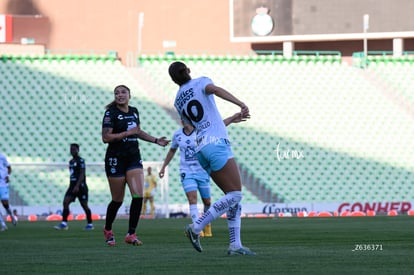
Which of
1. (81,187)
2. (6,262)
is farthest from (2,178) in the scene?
(6,262)

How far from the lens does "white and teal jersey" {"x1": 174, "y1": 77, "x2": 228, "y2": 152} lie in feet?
34.6

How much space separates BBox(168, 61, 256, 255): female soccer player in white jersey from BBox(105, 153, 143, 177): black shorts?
11.1 feet

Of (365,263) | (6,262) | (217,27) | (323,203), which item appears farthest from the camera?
(217,27)

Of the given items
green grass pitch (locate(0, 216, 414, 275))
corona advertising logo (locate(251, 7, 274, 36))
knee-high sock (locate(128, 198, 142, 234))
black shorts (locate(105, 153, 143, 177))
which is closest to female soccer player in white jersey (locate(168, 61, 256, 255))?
green grass pitch (locate(0, 216, 414, 275))

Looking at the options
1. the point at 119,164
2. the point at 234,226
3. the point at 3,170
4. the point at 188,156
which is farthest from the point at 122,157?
the point at 3,170

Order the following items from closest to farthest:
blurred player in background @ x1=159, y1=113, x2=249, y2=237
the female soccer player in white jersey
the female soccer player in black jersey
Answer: the female soccer player in white jersey < the female soccer player in black jersey < blurred player in background @ x1=159, y1=113, x2=249, y2=237

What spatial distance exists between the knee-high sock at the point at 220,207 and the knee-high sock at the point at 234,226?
0.70 ft

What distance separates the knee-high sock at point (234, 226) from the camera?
35.2 ft

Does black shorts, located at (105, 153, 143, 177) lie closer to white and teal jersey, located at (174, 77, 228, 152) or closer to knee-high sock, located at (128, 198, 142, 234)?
knee-high sock, located at (128, 198, 142, 234)

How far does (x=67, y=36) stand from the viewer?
45.6 metres

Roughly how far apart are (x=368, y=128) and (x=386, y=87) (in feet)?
7.57

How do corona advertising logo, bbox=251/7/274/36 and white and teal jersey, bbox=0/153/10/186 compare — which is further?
corona advertising logo, bbox=251/7/274/36

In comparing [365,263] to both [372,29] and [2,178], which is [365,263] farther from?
[372,29]

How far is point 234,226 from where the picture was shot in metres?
10.8
